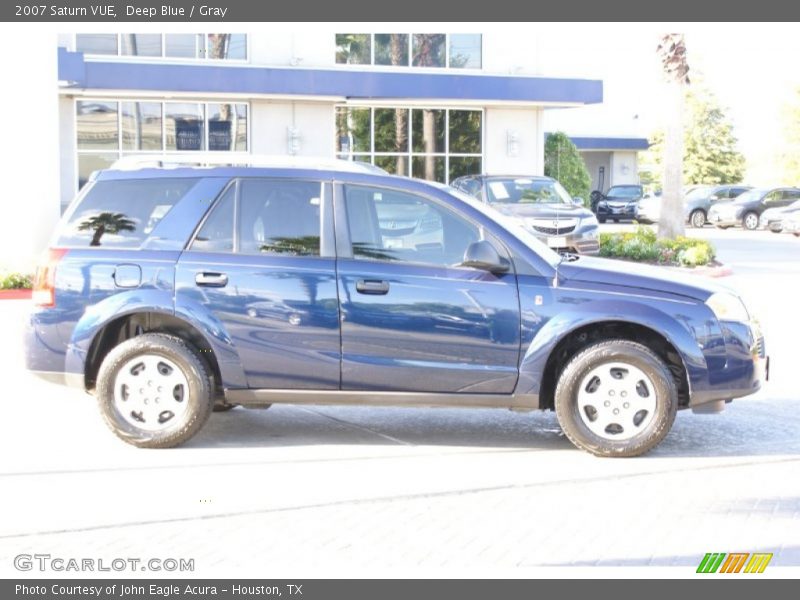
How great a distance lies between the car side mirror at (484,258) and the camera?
25.1ft

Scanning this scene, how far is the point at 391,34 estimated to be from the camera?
30.4 m

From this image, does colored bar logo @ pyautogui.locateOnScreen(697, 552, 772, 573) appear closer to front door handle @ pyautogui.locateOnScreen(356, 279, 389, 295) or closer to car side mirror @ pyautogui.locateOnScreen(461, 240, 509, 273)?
car side mirror @ pyautogui.locateOnScreen(461, 240, 509, 273)

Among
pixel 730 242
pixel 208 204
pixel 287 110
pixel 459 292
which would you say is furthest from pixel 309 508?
pixel 730 242

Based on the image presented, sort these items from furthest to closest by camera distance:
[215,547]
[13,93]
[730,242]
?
[730,242]
[13,93]
[215,547]

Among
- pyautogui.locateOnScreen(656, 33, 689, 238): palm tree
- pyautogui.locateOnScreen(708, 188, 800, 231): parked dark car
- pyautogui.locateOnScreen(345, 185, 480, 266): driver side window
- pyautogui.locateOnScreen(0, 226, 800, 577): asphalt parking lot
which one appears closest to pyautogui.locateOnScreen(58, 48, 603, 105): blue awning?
pyautogui.locateOnScreen(656, 33, 689, 238): palm tree

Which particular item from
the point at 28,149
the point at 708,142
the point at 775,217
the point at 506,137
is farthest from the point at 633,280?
the point at 708,142

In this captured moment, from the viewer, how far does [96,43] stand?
28.3m

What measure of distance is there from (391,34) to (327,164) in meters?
23.0

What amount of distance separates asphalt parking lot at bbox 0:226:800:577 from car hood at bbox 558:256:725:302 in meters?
1.09

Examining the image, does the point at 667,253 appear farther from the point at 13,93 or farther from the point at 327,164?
the point at 327,164

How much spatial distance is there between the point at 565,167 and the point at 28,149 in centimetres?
1884

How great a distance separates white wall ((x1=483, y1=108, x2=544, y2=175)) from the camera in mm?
31391

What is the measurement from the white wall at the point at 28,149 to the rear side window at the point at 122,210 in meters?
11.7

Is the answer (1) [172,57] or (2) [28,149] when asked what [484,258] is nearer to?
(2) [28,149]
